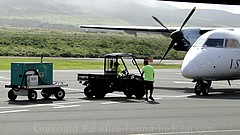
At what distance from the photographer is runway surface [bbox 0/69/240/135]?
10805mm

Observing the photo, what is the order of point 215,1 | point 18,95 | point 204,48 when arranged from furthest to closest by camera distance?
1. point 204,48
2. point 18,95
3. point 215,1

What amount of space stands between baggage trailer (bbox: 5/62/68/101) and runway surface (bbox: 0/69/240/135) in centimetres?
32

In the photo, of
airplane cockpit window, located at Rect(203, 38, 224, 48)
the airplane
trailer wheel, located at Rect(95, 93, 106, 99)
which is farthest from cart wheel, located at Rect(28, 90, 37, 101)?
airplane cockpit window, located at Rect(203, 38, 224, 48)

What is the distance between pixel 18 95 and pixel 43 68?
1.36 metres

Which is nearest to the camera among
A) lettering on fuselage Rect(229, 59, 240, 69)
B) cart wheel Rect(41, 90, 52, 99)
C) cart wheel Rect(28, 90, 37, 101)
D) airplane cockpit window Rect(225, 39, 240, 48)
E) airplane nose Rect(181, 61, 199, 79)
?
cart wheel Rect(28, 90, 37, 101)

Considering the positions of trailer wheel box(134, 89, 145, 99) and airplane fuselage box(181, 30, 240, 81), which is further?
airplane fuselage box(181, 30, 240, 81)

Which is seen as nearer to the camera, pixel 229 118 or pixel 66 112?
pixel 229 118

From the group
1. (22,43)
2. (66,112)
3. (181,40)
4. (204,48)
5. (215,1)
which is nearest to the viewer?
(215,1)

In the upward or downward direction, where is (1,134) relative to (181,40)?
downward

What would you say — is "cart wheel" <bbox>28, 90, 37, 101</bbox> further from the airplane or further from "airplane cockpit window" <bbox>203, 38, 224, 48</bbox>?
"airplane cockpit window" <bbox>203, 38, 224, 48</bbox>

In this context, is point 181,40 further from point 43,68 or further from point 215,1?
point 215,1

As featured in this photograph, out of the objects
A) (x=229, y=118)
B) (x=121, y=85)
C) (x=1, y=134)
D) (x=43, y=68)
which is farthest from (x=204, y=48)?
(x=1, y=134)

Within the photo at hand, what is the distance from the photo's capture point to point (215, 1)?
4730mm

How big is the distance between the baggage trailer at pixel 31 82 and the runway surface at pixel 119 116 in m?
0.32
